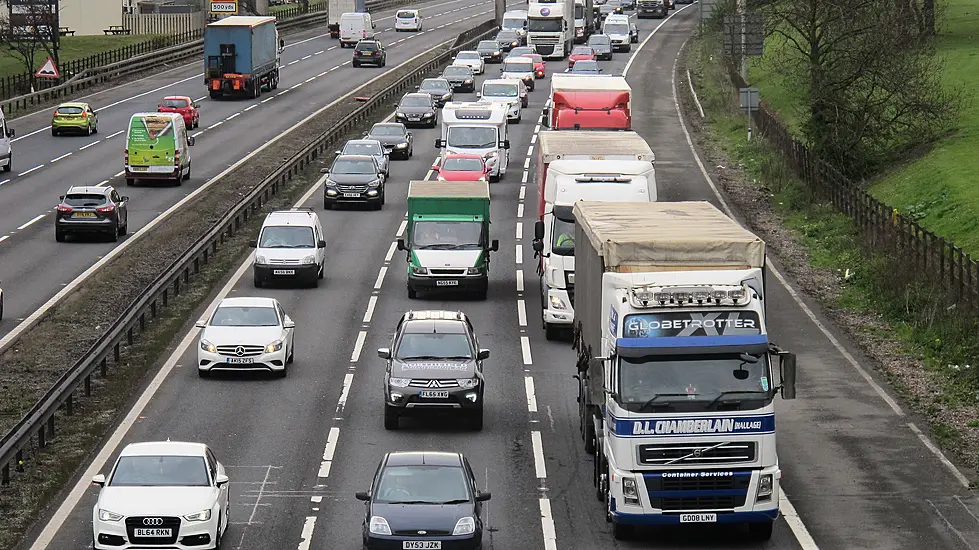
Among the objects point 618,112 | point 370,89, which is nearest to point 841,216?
point 618,112

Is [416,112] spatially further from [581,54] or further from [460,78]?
[581,54]

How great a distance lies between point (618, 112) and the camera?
48.9m

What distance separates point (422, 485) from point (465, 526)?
2.82 ft

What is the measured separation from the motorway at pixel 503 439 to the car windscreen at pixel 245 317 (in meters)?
1.11

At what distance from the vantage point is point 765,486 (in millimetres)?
19922

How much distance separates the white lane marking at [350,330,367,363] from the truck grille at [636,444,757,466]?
13.4 metres

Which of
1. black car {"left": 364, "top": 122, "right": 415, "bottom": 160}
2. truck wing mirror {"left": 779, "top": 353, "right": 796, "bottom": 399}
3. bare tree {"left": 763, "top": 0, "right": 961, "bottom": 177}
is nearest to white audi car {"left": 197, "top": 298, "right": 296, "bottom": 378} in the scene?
truck wing mirror {"left": 779, "top": 353, "right": 796, "bottom": 399}

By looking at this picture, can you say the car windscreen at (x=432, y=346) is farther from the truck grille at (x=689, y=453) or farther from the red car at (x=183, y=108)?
the red car at (x=183, y=108)

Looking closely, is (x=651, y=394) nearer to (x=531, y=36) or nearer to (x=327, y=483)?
(x=327, y=483)

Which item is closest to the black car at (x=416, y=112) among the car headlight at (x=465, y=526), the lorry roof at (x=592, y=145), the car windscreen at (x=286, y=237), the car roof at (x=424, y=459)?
the lorry roof at (x=592, y=145)

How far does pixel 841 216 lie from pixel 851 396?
19711mm

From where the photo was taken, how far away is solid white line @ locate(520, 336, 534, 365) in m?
32.4

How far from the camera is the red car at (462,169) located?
170 feet

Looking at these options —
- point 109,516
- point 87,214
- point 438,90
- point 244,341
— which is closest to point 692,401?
point 109,516
